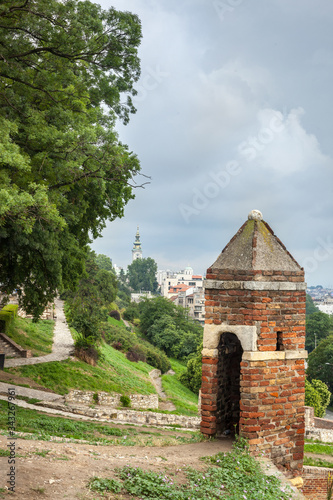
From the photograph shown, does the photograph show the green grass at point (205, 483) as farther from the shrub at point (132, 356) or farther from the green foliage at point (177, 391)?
the shrub at point (132, 356)

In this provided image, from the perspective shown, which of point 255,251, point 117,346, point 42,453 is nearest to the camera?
point 42,453

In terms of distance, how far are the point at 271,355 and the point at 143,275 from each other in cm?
12981

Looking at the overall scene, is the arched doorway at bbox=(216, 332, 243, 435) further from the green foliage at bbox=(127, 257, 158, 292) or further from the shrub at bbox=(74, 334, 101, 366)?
the green foliage at bbox=(127, 257, 158, 292)

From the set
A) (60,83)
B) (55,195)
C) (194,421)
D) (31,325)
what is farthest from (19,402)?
(31,325)

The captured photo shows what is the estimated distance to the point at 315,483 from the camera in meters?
8.74

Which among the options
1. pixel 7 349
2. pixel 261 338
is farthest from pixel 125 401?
pixel 261 338

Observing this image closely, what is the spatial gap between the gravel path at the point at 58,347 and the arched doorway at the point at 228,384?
13.4 m

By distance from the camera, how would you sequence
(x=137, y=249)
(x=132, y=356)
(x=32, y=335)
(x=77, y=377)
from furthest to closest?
(x=137, y=249)
(x=132, y=356)
(x=32, y=335)
(x=77, y=377)

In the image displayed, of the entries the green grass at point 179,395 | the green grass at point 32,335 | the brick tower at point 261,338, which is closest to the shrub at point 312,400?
the green grass at point 179,395

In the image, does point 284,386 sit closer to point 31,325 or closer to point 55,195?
point 55,195

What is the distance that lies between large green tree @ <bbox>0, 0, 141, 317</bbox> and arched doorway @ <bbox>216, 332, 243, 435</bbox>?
4135 millimetres

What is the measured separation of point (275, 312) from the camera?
6852mm

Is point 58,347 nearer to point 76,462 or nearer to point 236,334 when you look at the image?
point 236,334

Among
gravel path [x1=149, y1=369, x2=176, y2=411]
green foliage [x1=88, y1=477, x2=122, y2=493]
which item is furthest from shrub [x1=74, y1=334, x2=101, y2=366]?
green foliage [x1=88, y1=477, x2=122, y2=493]
